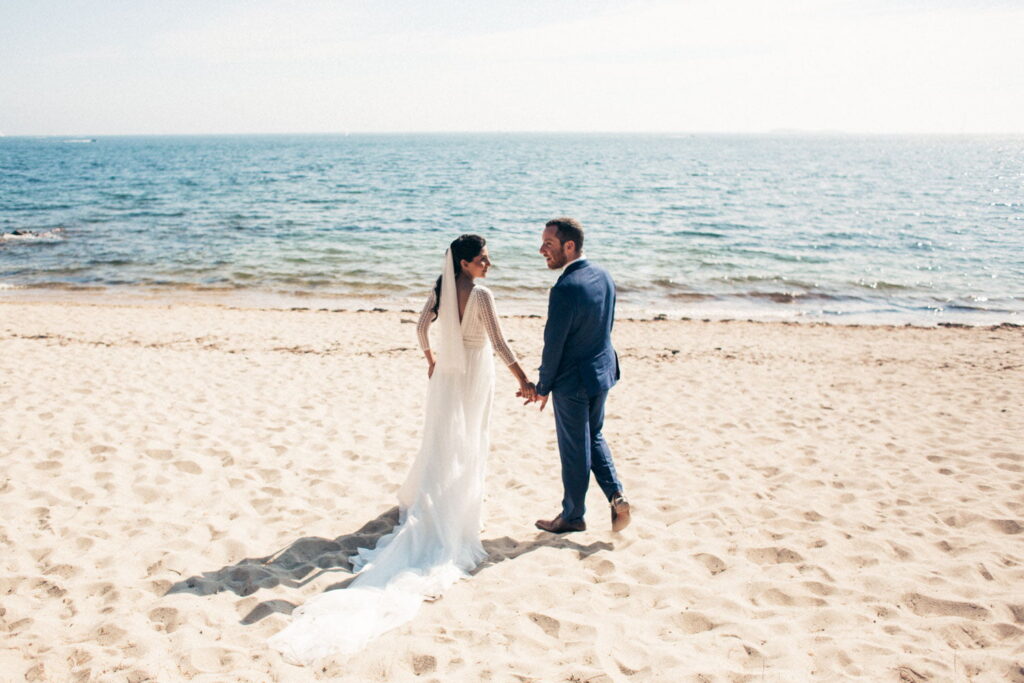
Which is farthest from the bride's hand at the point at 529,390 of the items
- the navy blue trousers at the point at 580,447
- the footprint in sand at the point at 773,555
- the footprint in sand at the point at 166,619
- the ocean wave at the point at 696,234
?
the ocean wave at the point at 696,234

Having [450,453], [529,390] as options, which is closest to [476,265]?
[529,390]

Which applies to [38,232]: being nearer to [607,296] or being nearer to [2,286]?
[2,286]

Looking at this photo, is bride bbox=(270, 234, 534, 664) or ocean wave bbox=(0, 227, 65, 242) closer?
bride bbox=(270, 234, 534, 664)

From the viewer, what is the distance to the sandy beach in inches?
131

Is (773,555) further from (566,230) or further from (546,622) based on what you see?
(566,230)

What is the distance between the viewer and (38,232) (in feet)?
81.0

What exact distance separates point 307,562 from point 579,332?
8.09 ft

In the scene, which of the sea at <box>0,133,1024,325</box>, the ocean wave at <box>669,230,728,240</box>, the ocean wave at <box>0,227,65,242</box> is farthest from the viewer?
the ocean wave at <box>669,230,728,240</box>

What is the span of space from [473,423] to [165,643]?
88.6 inches

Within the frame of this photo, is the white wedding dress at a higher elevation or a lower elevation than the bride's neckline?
lower

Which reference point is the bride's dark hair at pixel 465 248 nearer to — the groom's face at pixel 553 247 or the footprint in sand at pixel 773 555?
the groom's face at pixel 553 247

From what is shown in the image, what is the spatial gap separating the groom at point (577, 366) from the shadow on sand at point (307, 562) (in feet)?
1.15

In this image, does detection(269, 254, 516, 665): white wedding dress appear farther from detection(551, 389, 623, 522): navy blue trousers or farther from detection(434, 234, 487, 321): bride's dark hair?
detection(551, 389, 623, 522): navy blue trousers

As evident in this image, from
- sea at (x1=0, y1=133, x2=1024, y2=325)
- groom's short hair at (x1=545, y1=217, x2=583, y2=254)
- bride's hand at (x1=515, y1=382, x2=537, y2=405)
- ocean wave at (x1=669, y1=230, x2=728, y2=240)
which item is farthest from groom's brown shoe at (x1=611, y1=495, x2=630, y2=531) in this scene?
ocean wave at (x1=669, y1=230, x2=728, y2=240)
